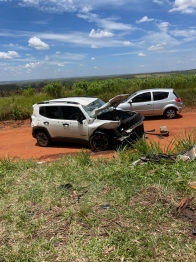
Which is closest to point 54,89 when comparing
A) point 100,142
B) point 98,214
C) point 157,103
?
point 157,103

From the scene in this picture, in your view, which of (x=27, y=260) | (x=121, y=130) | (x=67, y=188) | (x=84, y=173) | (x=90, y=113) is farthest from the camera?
(x=90, y=113)

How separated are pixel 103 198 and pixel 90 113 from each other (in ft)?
19.7

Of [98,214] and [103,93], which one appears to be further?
[103,93]

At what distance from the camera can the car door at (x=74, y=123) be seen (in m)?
9.98

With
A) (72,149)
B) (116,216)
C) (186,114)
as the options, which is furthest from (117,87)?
(116,216)

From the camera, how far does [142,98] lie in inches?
613

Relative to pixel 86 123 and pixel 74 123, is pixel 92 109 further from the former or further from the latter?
pixel 74 123

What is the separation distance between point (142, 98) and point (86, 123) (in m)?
6.64

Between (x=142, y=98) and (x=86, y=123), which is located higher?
(x=142, y=98)

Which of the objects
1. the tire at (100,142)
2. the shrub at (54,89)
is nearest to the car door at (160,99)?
the tire at (100,142)

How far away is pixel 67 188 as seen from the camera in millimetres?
4781

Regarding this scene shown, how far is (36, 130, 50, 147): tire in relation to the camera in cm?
1110

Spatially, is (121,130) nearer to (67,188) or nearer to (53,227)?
(67,188)

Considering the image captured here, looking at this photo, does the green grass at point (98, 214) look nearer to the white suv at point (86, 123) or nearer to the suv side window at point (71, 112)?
the white suv at point (86, 123)
